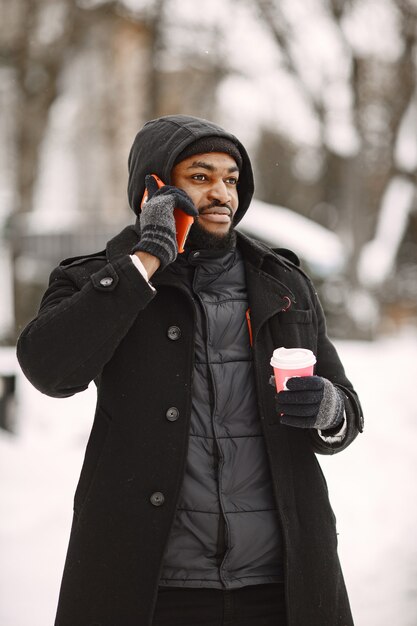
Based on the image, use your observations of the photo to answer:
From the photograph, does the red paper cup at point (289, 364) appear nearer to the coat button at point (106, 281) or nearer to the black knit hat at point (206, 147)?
the coat button at point (106, 281)

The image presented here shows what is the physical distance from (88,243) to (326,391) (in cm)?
1016

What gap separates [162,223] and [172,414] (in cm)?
50

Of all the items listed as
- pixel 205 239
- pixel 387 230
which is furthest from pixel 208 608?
pixel 387 230

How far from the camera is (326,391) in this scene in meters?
2.15

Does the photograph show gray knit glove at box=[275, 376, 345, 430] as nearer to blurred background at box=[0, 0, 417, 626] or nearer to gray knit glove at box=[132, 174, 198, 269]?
gray knit glove at box=[132, 174, 198, 269]

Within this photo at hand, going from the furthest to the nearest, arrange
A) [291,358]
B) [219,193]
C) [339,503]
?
[339,503] < [219,193] < [291,358]

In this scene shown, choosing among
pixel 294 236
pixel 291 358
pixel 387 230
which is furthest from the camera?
pixel 387 230

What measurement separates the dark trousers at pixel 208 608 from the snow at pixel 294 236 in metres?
11.2

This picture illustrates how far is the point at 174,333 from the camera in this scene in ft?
7.30

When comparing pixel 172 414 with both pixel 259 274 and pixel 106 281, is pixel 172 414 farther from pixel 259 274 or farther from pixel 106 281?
pixel 259 274

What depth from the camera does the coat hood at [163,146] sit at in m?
2.34

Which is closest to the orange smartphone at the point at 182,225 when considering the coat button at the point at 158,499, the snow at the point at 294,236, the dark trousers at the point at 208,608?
the coat button at the point at 158,499

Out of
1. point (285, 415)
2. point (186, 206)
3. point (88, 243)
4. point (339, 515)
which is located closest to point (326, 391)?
point (285, 415)

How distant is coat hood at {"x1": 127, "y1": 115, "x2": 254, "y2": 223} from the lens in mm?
2336
